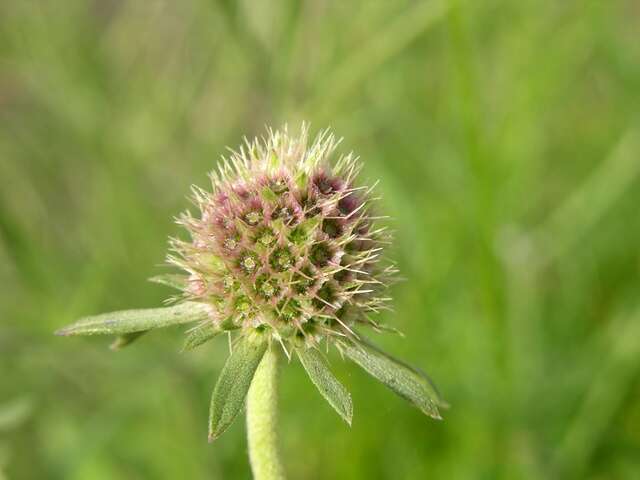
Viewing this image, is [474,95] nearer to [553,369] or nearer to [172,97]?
[553,369]

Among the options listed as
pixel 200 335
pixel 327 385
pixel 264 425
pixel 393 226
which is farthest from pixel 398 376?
pixel 393 226

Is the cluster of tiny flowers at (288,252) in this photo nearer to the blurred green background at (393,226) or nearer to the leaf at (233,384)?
the leaf at (233,384)

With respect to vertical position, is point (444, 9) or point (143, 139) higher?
point (444, 9)

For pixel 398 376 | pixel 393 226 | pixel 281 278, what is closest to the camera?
pixel 398 376

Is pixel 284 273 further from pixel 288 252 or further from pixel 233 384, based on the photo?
pixel 233 384

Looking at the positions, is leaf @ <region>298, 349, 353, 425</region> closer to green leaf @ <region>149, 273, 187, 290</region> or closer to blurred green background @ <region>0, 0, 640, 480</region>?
green leaf @ <region>149, 273, 187, 290</region>

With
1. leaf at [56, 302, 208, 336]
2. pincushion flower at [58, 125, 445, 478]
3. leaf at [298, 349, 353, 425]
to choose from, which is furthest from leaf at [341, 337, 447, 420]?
leaf at [56, 302, 208, 336]

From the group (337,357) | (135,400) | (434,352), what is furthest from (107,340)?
(434,352)
